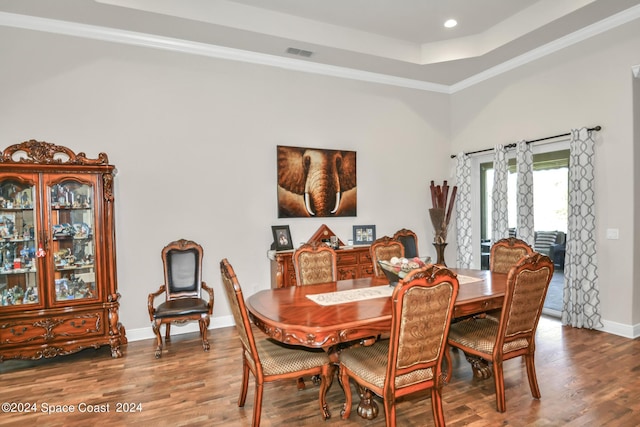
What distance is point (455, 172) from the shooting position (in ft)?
19.9

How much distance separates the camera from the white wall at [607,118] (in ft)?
13.0

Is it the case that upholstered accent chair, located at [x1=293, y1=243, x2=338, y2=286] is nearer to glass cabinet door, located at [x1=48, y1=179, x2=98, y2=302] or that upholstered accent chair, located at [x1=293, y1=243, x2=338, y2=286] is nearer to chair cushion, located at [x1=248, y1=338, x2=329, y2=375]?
chair cushion, located at [x1=248, y1=338, x2=329, y2=375]

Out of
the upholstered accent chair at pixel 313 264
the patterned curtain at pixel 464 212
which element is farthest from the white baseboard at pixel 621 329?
the upholstered accent chair at pixel 313 264

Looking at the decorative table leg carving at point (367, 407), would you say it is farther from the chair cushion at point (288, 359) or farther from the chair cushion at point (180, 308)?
the chair cushion at point (180, 308)

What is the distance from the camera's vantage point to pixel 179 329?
4.38 m

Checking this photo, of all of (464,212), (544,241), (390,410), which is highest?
(464,212)

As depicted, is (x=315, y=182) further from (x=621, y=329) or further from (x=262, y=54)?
(x=621, y=329)

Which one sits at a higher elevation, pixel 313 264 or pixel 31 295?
pixel 313 264

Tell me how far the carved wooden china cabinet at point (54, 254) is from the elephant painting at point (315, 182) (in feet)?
6.69

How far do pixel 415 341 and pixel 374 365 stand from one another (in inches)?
13.7

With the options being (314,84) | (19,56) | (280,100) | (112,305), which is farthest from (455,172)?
(19,56)

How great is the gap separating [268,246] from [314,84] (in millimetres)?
2312

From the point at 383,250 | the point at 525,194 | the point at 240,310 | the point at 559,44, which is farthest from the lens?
the point at 525,194

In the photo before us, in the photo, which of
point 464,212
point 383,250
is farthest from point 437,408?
point 464,212
